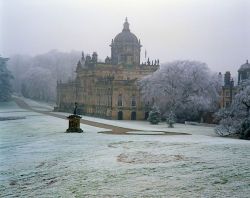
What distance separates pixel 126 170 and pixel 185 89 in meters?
47.3

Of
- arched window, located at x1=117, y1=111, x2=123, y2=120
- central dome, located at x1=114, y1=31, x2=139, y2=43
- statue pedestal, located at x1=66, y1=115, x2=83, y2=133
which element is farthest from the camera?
central dome, located at x1=114, y1=31, x2=139, y2=43

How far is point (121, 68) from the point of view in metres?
88.4

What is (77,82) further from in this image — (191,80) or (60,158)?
(60,158)

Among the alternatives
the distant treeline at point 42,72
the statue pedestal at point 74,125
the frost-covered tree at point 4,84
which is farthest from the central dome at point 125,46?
the statue pedestal at point 74,125

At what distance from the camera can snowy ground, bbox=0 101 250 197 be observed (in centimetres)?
1694

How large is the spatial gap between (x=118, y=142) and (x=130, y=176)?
1174 cm

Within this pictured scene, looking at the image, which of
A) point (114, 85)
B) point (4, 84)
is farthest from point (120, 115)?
point (4, 84)

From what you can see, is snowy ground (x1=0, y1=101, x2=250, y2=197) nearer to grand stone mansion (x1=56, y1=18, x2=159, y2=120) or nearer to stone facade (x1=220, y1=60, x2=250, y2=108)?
stone facade (x1=220, y1=60, x2=250, y2=108)

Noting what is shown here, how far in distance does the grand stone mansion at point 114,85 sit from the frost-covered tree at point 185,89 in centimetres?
713

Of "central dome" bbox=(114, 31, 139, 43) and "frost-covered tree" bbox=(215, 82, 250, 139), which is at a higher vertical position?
"central dome" bbox=(114, 31, 139, 43)

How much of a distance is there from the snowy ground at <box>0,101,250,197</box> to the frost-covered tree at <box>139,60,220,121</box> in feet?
118

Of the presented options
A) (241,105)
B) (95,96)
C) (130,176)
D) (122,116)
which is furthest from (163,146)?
(95,96)

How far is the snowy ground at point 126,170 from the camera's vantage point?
16.9 metres

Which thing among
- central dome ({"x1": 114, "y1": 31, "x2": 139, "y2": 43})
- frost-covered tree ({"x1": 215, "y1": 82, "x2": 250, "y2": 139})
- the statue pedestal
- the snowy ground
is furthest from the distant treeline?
the snowy ground
